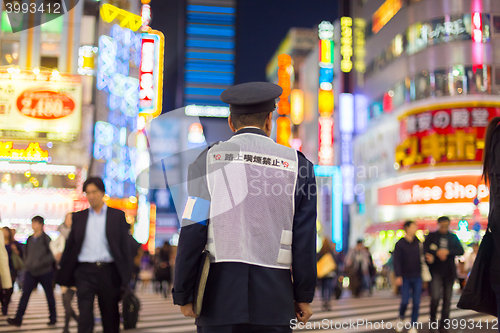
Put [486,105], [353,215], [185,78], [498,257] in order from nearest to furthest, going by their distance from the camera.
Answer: [498,257] < [486,105] < [353,215] < [185,78]

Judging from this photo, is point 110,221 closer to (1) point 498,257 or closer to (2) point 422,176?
(1) point 498,257

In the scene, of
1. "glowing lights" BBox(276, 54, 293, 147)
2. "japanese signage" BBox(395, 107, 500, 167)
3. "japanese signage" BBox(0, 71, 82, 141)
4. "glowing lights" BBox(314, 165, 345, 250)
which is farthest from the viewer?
"glowing lights" BBox(314, 165, 345, 250)

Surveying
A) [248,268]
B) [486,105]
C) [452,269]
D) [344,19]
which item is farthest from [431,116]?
[248,268]

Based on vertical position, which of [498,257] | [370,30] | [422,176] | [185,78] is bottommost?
[498,257]

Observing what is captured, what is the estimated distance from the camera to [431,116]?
22625mm

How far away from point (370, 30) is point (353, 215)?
11.7 metres

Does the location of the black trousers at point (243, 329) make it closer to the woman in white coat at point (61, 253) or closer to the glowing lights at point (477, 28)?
the woman in white coat at point (61, 253)

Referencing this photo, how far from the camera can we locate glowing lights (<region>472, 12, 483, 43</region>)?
21.9 metres

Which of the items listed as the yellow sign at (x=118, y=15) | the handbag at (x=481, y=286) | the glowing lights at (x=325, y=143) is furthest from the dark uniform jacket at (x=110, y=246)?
the glowing lights at (x=325, y=143)

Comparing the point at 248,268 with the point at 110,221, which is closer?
the point at 248,268

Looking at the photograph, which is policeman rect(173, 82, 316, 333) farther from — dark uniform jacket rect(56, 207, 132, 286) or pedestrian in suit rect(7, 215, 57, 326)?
pedestrian in suit rect(7, 215, 57, 326)

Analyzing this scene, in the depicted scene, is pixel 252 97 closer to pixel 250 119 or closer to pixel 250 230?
pixel 250 119

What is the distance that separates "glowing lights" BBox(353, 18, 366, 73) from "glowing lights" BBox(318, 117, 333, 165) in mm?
3759

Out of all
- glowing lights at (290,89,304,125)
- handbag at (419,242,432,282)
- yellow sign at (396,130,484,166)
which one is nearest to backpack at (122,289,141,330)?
handbag at (419,242,432,282)
